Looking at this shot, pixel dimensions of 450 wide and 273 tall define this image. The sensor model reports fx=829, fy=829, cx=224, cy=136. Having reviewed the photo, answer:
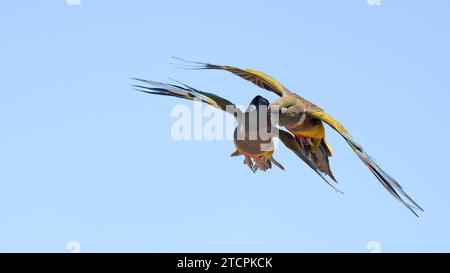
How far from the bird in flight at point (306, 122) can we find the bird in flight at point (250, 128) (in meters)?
0.20

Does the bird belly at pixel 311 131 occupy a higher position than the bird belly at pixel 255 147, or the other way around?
the bird belly at pixel 311 131

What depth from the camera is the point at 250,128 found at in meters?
13.6

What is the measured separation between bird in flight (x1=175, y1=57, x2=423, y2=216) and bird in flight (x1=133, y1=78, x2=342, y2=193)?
20 centimetres

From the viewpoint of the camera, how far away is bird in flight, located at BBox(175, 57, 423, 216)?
42.0 ft

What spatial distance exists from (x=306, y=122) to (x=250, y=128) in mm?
933

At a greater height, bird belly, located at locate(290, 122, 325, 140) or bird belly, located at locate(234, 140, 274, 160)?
bird belly, located at locate(290, 122, 325, 140)

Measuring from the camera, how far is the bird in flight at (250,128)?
1363 centimetres

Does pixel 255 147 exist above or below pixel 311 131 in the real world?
below

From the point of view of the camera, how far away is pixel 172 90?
1406 centimetres

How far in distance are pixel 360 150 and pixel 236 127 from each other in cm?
221

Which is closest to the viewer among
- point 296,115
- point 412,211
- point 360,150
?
point 412,211

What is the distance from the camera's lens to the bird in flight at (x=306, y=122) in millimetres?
12800
